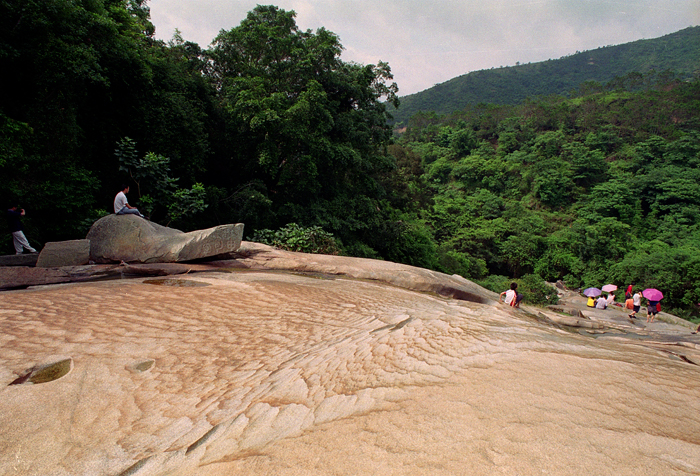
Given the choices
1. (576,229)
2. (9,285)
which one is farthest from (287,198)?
(576,229)

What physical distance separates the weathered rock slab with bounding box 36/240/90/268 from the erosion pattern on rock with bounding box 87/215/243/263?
297 millimetres

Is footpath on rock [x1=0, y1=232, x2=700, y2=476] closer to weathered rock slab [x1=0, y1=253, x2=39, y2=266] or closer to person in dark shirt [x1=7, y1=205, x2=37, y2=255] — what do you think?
weathered rock slab [x1=0, y1=253, x2=39, y2=266]

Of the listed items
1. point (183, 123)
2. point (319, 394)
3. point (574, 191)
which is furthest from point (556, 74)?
point (319, 394)

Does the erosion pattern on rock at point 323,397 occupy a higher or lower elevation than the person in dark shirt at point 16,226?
lower

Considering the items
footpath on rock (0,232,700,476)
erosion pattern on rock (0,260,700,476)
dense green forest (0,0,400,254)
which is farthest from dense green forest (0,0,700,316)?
erosion pattern on rock (0,260,700,476)

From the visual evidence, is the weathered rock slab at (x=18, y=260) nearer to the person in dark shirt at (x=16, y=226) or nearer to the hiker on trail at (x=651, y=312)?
the person in dark shirt at (x=16, y=226)

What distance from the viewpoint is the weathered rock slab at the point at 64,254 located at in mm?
5902

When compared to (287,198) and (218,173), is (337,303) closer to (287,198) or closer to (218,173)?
(287,198)

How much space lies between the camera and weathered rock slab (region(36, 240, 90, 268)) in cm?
590

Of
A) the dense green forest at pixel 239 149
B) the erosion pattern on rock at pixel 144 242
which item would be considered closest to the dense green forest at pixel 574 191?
the dense green forest at pixel 239 149

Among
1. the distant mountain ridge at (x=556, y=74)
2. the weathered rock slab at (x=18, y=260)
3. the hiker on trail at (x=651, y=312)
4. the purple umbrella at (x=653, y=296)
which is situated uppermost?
the distant mountain ridge at (x=556, y=74)

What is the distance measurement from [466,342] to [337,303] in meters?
1.81

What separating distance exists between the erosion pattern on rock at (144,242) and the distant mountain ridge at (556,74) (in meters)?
93.4

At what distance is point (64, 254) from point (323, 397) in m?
5.89
